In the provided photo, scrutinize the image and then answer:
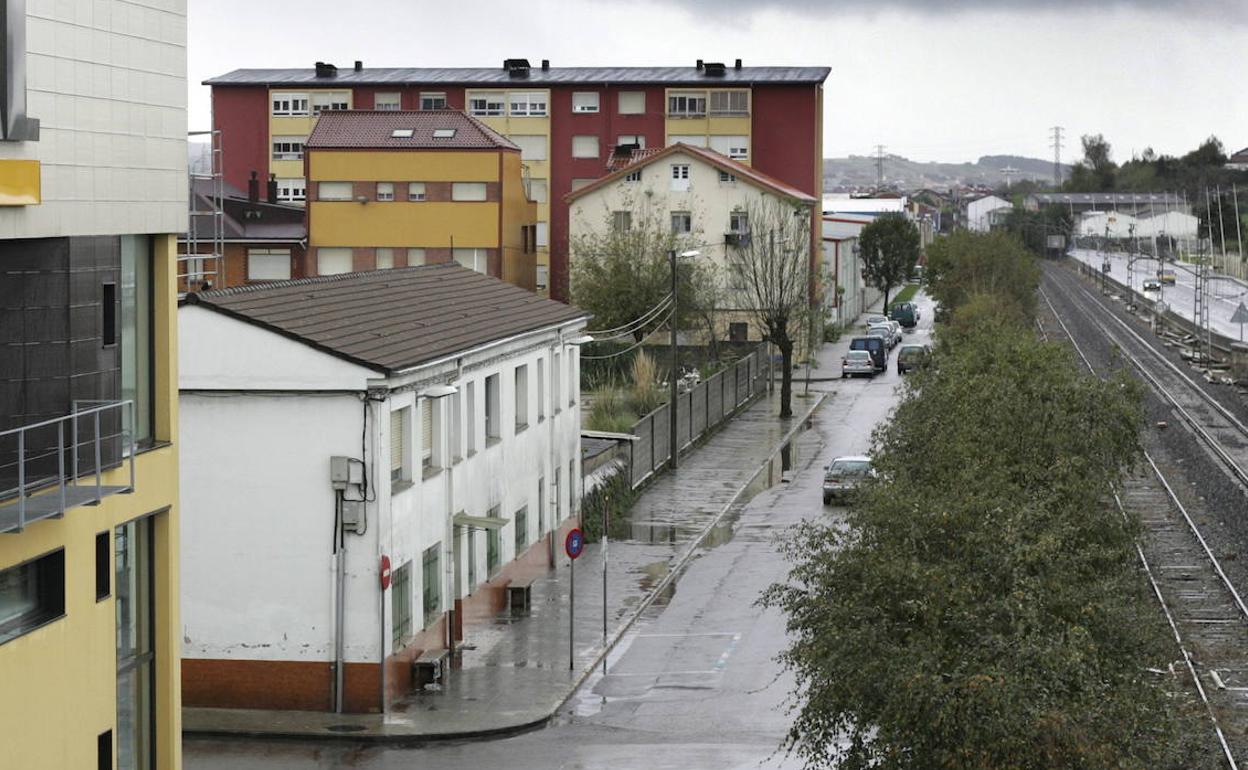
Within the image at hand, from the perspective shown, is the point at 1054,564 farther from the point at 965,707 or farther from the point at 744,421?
the point at 744,421

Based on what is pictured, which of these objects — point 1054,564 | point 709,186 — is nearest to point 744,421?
point 709,186

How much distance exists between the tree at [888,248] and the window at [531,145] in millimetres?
25327

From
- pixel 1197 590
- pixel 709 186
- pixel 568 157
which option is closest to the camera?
pixel 1197 590

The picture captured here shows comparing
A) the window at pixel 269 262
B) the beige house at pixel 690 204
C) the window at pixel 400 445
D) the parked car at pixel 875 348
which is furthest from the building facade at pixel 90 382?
the parked car at pixel 875 348

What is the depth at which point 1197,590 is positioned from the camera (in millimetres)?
29406

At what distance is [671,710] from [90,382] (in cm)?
1055

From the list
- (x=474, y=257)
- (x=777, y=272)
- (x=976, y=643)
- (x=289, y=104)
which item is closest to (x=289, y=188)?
(x=289, y=104)

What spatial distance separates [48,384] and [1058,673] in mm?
7628

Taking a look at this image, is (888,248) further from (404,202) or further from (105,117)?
(105,117)

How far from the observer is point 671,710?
897 inches

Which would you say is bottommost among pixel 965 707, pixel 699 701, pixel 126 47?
pixel 699 701

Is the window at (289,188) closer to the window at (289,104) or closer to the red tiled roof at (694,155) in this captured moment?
the window at (289,104)

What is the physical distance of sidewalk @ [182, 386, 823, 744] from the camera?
71.1ft

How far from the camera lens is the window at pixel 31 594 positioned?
13.1 metres
